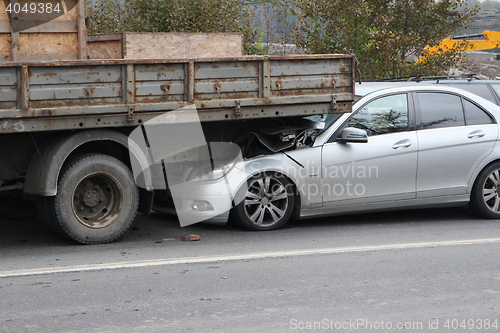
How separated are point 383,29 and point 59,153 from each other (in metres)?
8.37

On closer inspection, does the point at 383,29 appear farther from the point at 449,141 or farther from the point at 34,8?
the point at 34,8

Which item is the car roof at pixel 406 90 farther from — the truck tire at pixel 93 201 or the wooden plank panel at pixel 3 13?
the wooden plank panel at pixel 3 13

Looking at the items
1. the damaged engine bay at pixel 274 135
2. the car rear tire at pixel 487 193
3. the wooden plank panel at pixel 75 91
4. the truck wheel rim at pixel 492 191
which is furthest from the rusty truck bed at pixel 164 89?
the truck wheel rim at pixel 492 191

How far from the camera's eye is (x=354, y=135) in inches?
282

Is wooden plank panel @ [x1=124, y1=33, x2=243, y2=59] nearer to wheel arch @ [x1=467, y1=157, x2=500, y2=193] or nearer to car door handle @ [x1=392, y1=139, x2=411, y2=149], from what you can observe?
car door handle @ [x1=392, y1=139, x2=411, y2=149]

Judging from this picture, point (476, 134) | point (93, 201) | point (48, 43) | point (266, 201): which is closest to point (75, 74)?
point (48, 43)

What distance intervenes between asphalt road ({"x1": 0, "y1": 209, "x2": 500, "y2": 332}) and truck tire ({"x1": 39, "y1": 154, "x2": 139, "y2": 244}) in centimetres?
19

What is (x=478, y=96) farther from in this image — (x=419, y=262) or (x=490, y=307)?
(x=490, y=307)

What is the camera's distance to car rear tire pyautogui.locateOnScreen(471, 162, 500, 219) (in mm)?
7836

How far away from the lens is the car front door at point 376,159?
7.24m

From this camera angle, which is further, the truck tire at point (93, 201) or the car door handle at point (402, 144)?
the car door handle at point (402, 144)

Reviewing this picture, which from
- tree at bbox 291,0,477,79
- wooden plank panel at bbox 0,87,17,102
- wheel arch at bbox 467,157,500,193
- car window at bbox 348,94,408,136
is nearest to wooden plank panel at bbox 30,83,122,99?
wooden plank panel at bbox 0,87,17,102

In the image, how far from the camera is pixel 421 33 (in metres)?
13.0

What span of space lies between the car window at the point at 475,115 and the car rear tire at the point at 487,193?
56 cm
